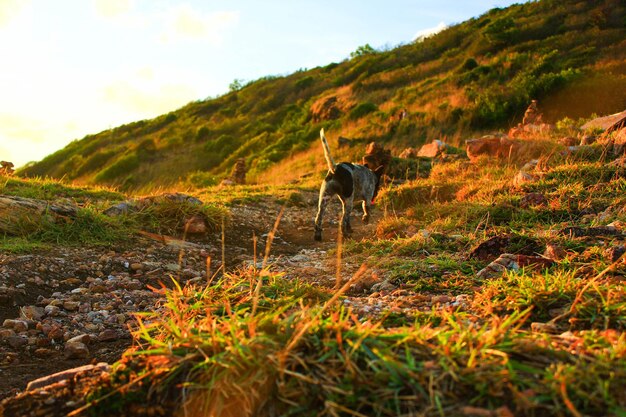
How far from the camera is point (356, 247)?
223 inches

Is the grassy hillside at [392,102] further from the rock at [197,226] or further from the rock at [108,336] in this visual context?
the rock at [108,336]

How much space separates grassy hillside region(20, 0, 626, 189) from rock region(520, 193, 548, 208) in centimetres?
824

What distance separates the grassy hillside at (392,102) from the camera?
628 inches

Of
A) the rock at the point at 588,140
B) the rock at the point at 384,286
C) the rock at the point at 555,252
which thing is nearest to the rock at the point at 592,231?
the rock at the point at 555,252

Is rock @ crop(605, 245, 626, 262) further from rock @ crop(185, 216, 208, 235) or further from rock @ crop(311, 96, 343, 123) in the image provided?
rock @ crop(311, 96, 343, 123)

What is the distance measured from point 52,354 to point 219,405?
83.2 inches

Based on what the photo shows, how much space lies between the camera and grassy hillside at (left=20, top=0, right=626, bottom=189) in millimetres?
15961

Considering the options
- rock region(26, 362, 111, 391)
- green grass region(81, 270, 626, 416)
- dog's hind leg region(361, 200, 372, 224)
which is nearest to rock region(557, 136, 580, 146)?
dog's hind leg region(361, 200, 372, 224)

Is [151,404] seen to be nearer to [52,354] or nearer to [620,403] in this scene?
[620,403]

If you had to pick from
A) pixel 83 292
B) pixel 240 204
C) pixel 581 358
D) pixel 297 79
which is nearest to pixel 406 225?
pixel 240 204

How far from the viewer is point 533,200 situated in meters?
6.07

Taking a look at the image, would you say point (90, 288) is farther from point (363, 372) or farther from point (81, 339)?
point (363, 372)

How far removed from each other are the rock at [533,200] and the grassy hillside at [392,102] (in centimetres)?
824

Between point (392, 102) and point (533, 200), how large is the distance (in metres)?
15.5
